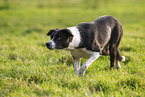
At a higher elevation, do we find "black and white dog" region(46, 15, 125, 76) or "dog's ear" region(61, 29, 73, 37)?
"dog's ear" region(61, 29, 73, 37)

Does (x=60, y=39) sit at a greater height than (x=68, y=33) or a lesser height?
lesser

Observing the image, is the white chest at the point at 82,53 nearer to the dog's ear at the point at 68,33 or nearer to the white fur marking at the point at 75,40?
the white fur marking at the point at 75,40

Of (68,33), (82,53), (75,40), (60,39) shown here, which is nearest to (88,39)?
(75,40)

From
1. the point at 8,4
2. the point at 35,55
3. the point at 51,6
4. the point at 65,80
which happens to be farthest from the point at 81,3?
the point at 65,80

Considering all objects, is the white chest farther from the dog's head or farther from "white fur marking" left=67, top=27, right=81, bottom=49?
the dog's head

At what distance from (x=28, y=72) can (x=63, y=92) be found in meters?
1.17

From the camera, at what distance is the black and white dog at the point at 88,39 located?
12.3 feet

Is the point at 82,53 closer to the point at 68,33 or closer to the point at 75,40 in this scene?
the point at 75,40

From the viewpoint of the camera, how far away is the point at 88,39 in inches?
155

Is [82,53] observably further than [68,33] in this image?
Yes

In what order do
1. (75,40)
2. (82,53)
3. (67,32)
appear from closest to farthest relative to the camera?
(67,32) < (75,40) < (82,53)

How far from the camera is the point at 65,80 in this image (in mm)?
3674

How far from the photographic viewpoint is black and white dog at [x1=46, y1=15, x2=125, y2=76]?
3.74 meters

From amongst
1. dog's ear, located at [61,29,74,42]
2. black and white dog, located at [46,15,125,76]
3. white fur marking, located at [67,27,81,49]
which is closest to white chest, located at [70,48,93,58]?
black and white dog, located at [46,15,125,76]
